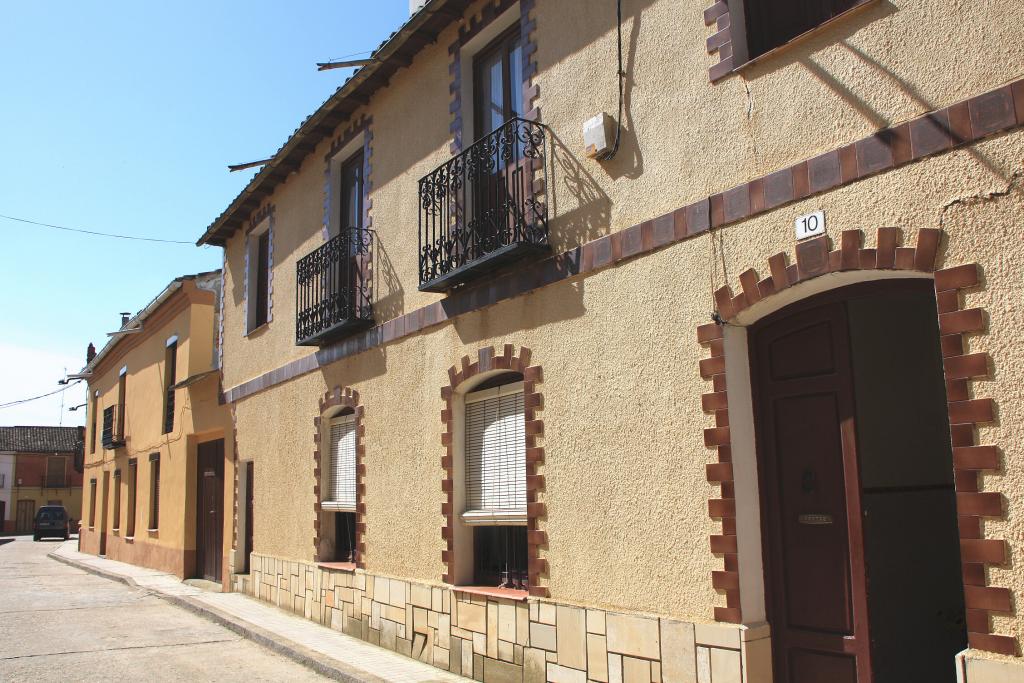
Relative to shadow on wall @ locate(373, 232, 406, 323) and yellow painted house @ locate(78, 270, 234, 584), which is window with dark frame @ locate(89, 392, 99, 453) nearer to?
yellow painted house @ locate(78, 270, 234, 584)

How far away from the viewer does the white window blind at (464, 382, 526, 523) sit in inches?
297

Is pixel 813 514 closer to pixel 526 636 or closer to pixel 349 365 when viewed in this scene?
pixel 526 636

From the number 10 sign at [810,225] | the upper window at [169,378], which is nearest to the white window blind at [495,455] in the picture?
the number 10 sign at [810,225]

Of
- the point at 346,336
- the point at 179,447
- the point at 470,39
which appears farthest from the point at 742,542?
the point at 179,447

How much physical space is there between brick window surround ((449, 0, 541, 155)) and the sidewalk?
4745 mm

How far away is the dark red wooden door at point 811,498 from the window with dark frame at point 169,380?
49.8ft

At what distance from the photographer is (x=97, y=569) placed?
66.1 feet

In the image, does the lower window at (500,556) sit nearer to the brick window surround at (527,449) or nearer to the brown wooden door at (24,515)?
the brick window surround at (527,449)

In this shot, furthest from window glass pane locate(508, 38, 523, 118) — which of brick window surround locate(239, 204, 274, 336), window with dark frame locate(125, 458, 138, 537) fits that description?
window with dark frame locate(125, 458, 138, 537)

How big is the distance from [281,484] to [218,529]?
13.7ft

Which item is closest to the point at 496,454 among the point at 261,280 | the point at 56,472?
the point at 261,280

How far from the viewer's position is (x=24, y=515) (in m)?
58.8

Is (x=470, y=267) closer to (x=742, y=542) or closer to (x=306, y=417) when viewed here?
(x=742, y=542)

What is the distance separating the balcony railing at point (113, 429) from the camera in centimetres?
2323
